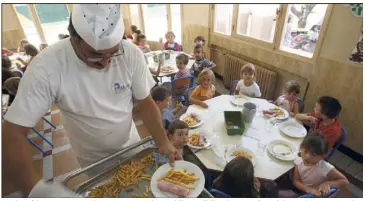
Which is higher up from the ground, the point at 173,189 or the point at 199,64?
the point at 173,189

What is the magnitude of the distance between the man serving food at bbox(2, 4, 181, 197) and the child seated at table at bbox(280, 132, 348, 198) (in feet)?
3.48

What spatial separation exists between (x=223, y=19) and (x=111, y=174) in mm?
4515

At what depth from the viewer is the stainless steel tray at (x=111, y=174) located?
1126 millimetres

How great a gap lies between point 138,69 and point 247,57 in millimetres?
3461

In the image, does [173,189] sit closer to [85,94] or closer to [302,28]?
[85,94]

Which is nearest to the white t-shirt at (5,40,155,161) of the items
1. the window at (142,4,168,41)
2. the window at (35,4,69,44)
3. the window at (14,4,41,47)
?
the window at (142,4,168,41)

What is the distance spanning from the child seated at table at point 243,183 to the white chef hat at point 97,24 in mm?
1144

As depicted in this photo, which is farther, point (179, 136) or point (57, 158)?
point (57, 158)

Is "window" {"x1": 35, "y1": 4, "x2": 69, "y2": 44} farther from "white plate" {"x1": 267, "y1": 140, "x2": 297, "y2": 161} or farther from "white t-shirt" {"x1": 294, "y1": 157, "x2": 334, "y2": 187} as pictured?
"white t-shirt" {"x1": 294, "y1": 157, "x2": 334, "y2": 187}

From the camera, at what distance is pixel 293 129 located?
6.62ft

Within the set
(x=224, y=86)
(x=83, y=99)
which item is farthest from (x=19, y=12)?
(x=83, y=99)

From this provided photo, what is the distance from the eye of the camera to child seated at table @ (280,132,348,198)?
5.03 ft

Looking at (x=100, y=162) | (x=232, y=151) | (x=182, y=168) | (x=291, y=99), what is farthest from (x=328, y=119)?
(x=100, y=162)

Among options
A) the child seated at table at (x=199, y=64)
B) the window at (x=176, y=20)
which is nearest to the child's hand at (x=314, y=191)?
the child seated at table at (x=199, y=64)
